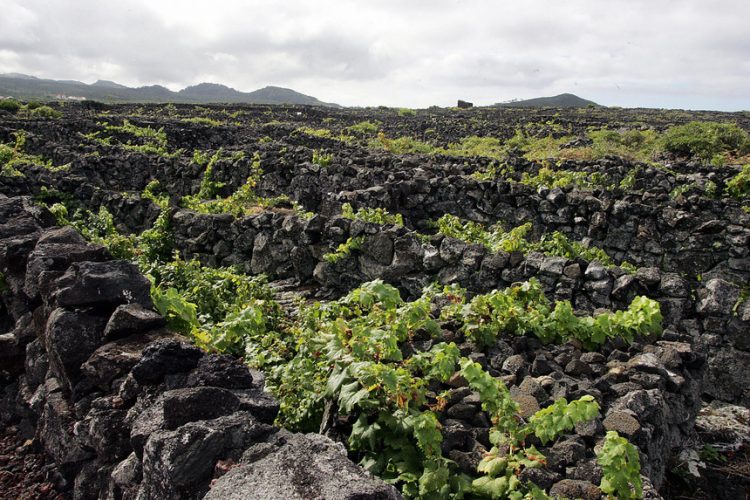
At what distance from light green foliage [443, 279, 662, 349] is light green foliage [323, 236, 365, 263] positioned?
4.08 m

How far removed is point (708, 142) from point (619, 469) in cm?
2777

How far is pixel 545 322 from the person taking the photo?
655cm

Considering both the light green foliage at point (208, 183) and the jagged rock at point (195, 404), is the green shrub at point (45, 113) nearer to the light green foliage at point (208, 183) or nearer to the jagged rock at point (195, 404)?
the light green foliage at point (208, 183)

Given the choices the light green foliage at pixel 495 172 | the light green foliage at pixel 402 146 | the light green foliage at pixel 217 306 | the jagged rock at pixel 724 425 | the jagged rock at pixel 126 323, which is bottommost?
the jagged rock at pixel 724 425

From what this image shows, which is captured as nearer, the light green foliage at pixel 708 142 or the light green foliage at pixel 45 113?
the light green foliage at pixel 708 142

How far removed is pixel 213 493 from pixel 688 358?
5.78m

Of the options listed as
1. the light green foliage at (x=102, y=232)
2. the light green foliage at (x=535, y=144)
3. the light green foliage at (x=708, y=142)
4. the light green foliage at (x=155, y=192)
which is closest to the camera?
the light green foliage at (x=102, y=232)

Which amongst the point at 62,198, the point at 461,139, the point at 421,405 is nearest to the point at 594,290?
the point at 421,405

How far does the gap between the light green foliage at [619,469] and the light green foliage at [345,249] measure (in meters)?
6.84

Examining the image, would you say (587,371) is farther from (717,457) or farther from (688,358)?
(717,457)

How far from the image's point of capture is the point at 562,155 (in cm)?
2794

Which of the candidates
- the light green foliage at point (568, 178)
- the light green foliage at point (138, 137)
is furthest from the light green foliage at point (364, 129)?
the light green foliage at point (568, 178)

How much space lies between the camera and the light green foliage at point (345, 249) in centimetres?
1060

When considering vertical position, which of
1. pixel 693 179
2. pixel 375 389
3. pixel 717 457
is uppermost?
pixel 693 179
